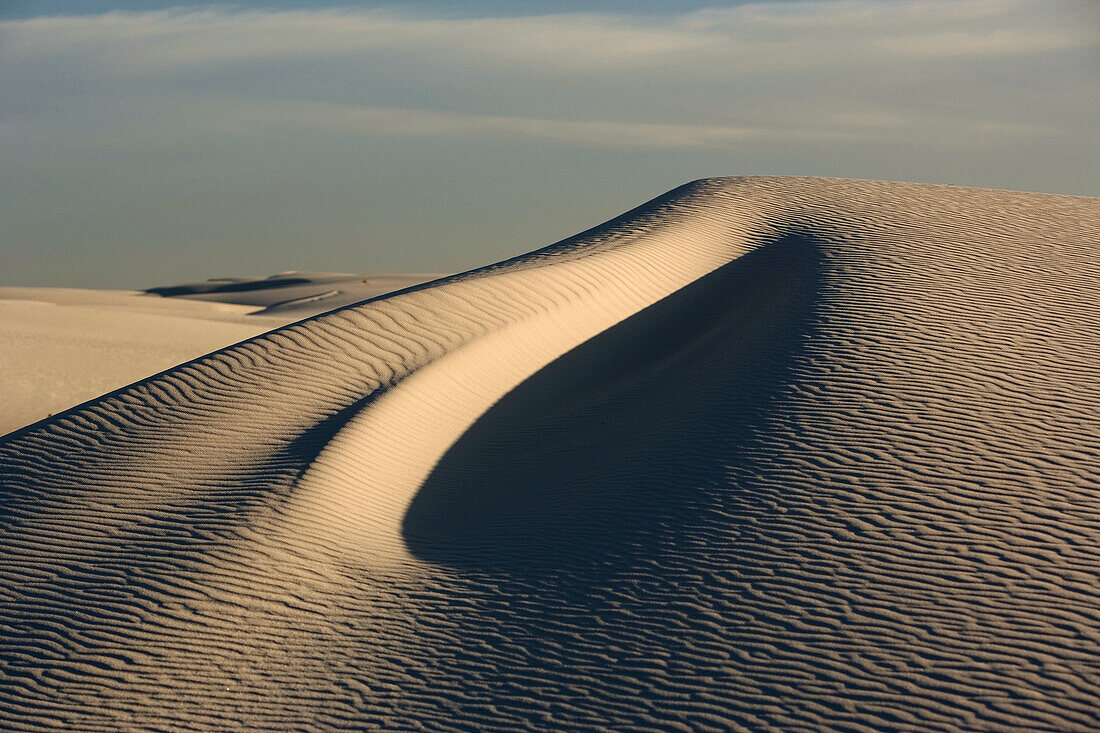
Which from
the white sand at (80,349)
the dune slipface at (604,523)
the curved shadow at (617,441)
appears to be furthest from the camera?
the white sand at (80,349)

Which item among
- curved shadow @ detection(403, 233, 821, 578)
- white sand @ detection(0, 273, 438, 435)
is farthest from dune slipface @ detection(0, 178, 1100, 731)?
white sand @ detection(0, 273, 438, 435)

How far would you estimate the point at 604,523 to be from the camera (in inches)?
314

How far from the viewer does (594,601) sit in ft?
22.4

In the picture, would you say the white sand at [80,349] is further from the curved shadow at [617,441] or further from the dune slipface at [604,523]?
the curved shadow at [617,441]

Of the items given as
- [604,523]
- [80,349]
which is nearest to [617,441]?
[604,523]

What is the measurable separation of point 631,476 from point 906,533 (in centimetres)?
258

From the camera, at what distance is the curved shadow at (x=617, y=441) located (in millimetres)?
7902

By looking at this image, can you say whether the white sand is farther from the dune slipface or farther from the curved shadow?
the curved shadow

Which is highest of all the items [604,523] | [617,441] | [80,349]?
[617,441]

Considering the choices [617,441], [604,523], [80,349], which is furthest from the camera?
[80,349]

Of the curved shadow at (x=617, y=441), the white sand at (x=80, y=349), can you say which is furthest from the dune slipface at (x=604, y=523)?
the white sand at (x=80, y=349)

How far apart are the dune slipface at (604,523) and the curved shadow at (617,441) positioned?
49mm

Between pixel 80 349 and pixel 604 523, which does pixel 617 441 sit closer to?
pixel 604 523

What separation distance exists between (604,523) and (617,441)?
6.71 feet
